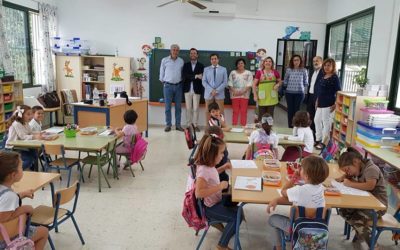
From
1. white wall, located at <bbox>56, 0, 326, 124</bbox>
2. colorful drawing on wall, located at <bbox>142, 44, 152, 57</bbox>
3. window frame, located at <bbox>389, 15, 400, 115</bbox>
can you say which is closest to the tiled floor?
window frame, located at <bbox>389, 15, 400, 115</bbox>

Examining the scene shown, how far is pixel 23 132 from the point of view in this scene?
13.2ft

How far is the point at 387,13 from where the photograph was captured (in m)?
5.13

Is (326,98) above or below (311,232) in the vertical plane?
above

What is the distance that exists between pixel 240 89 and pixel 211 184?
16.5 ft

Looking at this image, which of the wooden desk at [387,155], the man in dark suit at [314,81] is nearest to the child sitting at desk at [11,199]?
the wooden desk at [387,155]

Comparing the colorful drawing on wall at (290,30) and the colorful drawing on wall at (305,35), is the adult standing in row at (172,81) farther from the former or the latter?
the colorful drawing on wall at (305,35)

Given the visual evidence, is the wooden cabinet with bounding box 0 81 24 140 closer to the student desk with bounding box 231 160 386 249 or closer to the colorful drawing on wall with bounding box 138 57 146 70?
the colorful drawing on wall with bounding box 138 57 146 70

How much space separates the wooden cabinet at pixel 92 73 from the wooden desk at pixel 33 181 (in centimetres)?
505

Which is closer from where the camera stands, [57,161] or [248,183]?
[248,183]

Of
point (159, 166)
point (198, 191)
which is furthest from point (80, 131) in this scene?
point (198, 191)

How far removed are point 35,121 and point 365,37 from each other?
5.70 m

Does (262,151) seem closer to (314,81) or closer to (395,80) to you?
(395,80)

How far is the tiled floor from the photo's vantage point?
2947mm

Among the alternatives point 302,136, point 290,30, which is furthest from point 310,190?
point 290,30
